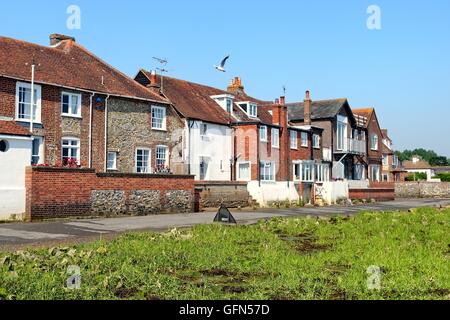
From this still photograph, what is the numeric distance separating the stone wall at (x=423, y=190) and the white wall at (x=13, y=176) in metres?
52.5

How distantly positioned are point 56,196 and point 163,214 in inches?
258

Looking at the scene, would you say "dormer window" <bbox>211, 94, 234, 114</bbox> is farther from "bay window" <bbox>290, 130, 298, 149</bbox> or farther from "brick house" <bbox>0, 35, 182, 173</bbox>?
"brick house" <bbox>0, 35, 182, 173</bbox>

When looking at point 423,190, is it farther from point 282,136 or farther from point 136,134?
point 136,134

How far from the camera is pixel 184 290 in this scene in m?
7.53

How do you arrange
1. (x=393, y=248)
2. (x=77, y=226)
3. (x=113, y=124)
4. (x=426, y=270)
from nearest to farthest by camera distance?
(x=426, y=270), (x=393, y=248), (x=77, y=226), (x=113, y=124)

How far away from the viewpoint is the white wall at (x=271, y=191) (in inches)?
1430

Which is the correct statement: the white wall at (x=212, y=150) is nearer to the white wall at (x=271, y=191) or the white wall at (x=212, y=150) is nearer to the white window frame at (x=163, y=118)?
the white window frame at (x=163, y=118)

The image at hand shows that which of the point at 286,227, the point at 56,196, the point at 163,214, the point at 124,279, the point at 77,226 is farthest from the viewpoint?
the point at 163,214

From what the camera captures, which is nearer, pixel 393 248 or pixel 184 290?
pixel 184 290

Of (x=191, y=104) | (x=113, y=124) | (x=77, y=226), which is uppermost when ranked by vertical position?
(x=191, y=104)

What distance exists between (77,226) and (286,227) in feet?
26.4
